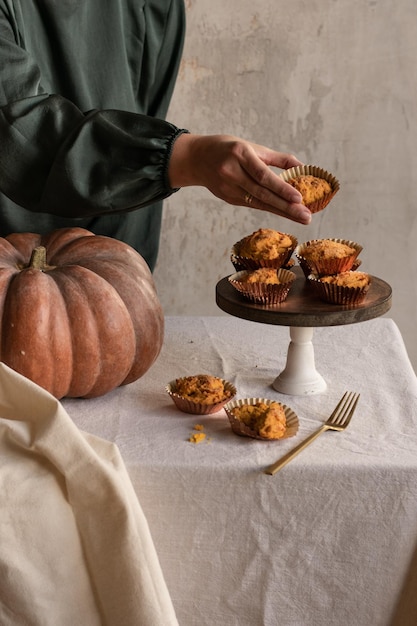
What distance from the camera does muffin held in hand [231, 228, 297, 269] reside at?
1.43 m

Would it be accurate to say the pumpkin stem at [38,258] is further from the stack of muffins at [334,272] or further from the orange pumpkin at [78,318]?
the stack of muffins at [334,272]

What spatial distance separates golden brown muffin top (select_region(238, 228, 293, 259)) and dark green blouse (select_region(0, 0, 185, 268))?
0.53 feet

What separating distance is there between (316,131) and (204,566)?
1.72m

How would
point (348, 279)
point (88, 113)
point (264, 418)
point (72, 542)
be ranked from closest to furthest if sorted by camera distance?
point (72, 542)
point (264, 418)
point (348, 279)
point (88, 113)

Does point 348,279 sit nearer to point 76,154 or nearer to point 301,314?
point 301,314

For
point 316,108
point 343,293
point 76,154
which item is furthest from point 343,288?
point 316,108

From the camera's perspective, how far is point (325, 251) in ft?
4.67

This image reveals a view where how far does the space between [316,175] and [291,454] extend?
20.4 inches

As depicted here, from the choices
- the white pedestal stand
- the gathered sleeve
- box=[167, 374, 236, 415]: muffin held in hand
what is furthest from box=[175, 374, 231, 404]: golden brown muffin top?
the gathered sleeve

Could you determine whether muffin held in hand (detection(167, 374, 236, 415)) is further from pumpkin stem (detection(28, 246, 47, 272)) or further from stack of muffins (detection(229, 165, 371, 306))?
pumpkin stem (detection(28, 246, 47, 272))

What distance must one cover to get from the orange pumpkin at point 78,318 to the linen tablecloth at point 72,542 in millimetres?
182

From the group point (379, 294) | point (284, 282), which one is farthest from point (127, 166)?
point (379, 294)

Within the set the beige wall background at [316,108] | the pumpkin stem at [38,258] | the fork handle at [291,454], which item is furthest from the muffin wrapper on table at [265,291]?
the beige wall background at [316,108]

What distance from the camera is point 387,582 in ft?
3.98
